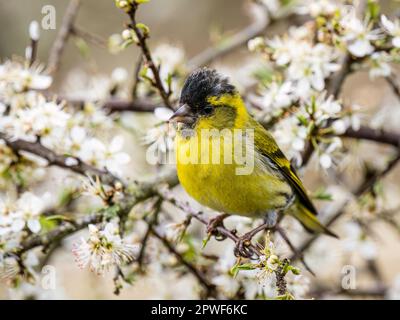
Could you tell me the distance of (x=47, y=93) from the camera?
12.3 feet

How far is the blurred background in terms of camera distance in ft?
14.5

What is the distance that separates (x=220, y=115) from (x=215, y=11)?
5402mm

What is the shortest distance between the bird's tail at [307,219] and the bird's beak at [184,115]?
2.66 ft

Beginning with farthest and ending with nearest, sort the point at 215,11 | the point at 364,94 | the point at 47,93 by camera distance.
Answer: the point at 215,11 < the point at 364,94 < the point at 47,93

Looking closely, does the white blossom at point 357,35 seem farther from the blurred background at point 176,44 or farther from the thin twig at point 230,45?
the thin twig at point 230,45

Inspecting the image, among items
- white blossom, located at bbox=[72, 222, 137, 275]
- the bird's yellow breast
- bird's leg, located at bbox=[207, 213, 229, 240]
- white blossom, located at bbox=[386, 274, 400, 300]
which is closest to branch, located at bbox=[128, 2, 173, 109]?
the bird's yellow breast

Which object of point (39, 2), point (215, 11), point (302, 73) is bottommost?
point (302, 73)

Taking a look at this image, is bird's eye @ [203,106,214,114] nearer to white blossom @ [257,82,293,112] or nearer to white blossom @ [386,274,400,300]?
white blossom @ [257,82,293,112]

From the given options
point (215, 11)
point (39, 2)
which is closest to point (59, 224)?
point (39, 2)

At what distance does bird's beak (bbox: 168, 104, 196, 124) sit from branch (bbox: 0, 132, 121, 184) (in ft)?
1.29

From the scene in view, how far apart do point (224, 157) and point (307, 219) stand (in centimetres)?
82
